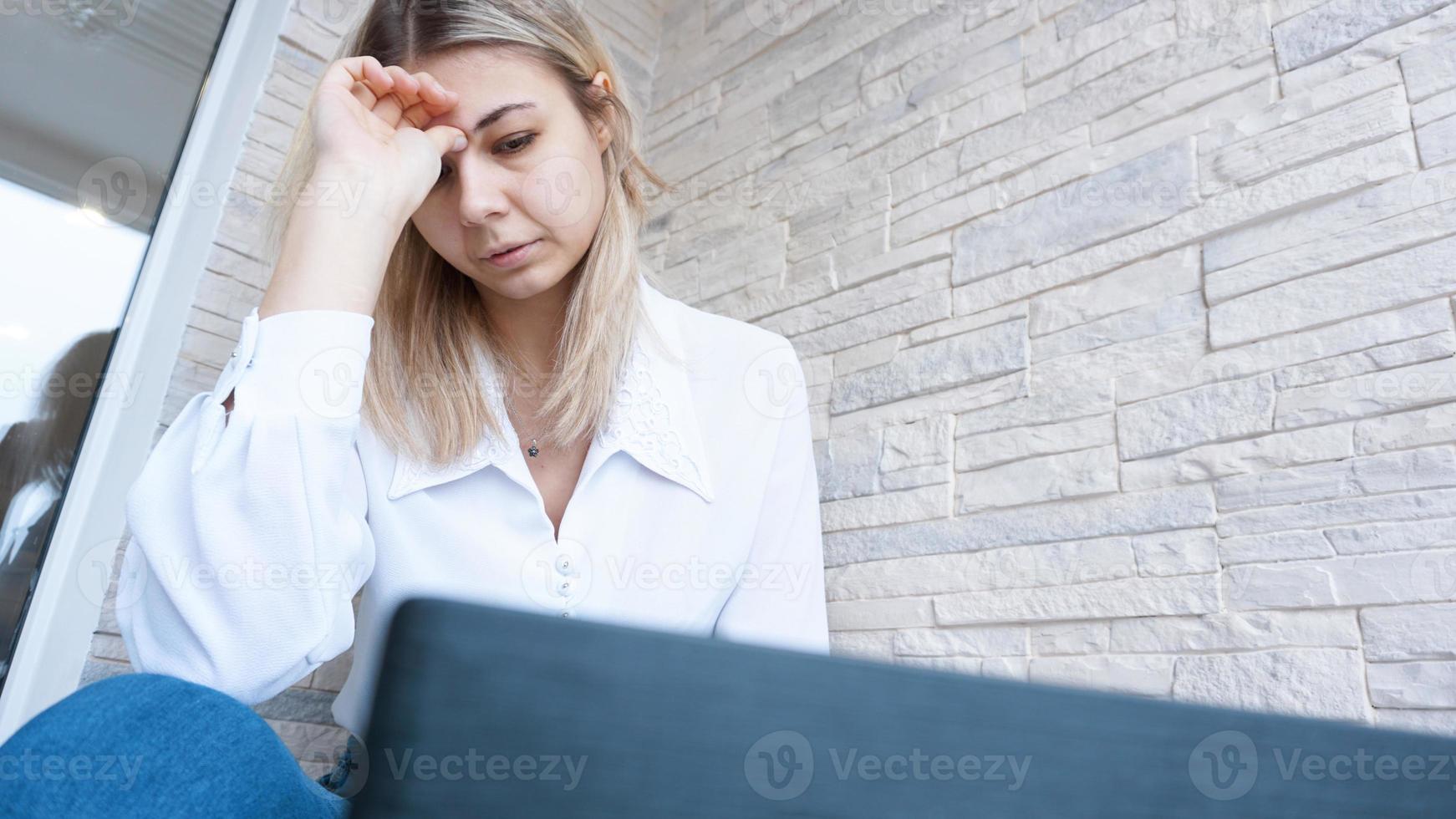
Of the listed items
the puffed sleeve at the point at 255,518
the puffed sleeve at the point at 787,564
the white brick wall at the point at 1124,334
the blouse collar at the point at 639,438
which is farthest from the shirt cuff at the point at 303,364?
the white brick wall at the point at 1124,334

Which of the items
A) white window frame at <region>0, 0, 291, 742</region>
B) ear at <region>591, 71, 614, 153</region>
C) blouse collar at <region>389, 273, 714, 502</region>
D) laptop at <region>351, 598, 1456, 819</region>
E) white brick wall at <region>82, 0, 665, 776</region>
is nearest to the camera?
laptop at <region>351, 598, 1456, 819</region>

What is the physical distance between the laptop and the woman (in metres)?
0.42

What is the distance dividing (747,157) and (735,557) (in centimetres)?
110

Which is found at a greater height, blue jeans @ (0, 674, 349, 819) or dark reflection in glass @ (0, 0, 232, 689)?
dark reflection in glass @ (0, 0, 232, 689)

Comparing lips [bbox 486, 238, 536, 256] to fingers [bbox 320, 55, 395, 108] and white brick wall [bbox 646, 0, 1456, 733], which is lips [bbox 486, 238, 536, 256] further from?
white brick wall [bbox 646, 0, 1456, 733]

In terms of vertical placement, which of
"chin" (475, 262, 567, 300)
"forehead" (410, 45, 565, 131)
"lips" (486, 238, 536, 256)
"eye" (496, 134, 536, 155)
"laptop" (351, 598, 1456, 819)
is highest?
"forehead" (410, 45, 565, 131)

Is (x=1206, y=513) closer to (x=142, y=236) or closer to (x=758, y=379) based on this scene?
(x=758, y=379)

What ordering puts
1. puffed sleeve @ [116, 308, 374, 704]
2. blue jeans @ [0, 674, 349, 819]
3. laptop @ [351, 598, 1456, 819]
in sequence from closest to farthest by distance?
laptop @ [351, 598, 1456, 819]
blue jeans @ [0, 674, 349, 819]
puffed sleeve @ [116, 308, 374, 704]

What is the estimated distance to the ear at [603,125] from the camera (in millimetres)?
1147

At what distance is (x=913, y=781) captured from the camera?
25 centimetres

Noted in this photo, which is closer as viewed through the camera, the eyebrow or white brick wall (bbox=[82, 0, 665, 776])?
the eyebrow

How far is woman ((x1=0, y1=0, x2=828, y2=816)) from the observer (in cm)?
73

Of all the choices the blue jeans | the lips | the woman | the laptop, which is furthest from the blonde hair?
the laptop

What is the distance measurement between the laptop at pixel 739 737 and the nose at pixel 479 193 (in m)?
0.82
